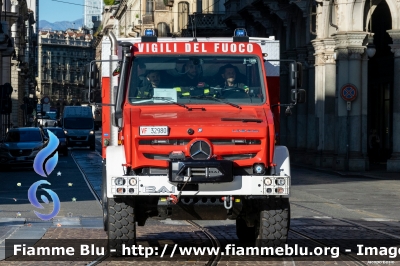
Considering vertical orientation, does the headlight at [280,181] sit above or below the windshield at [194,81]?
below

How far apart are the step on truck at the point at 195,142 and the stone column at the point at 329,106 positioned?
97.2ft

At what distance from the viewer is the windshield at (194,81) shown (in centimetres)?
1359

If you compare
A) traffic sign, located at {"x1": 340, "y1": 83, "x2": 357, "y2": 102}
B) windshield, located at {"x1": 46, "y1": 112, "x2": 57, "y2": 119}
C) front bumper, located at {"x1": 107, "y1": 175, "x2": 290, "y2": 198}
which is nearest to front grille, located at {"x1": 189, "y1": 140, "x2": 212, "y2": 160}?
front bumper, located at {"x1": 107, "y1": 175, "x2": 290, "y2": 198}

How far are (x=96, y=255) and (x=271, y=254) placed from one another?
7.16 feet

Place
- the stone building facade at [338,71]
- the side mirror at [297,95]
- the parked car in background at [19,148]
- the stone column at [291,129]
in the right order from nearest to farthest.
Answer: the side mirror at [297,95] < the parked car in background at [19,148] < the stone building facade at [338,71] < the stone column at [291,129]

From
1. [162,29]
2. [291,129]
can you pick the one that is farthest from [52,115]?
[291,129]

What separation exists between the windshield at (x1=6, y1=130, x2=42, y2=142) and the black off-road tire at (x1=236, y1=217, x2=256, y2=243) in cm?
2691

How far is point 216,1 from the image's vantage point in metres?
83.8

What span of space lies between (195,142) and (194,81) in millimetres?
1499

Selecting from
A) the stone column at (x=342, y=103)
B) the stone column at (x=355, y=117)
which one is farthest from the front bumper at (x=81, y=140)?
the stone column at (x=355, y=117)

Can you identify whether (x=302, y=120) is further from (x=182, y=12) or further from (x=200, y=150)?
(x=182, y=12)

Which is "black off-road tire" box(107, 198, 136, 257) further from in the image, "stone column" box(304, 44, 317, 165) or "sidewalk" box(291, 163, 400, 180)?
"stone column" box(304, 44, 317, 165)

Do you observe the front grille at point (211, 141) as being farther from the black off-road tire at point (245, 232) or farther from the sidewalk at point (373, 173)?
the sidewalk at point (373, 173)

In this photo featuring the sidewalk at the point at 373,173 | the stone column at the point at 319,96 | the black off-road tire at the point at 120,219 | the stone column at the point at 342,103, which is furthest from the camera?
the stone column at the point at 319,96
